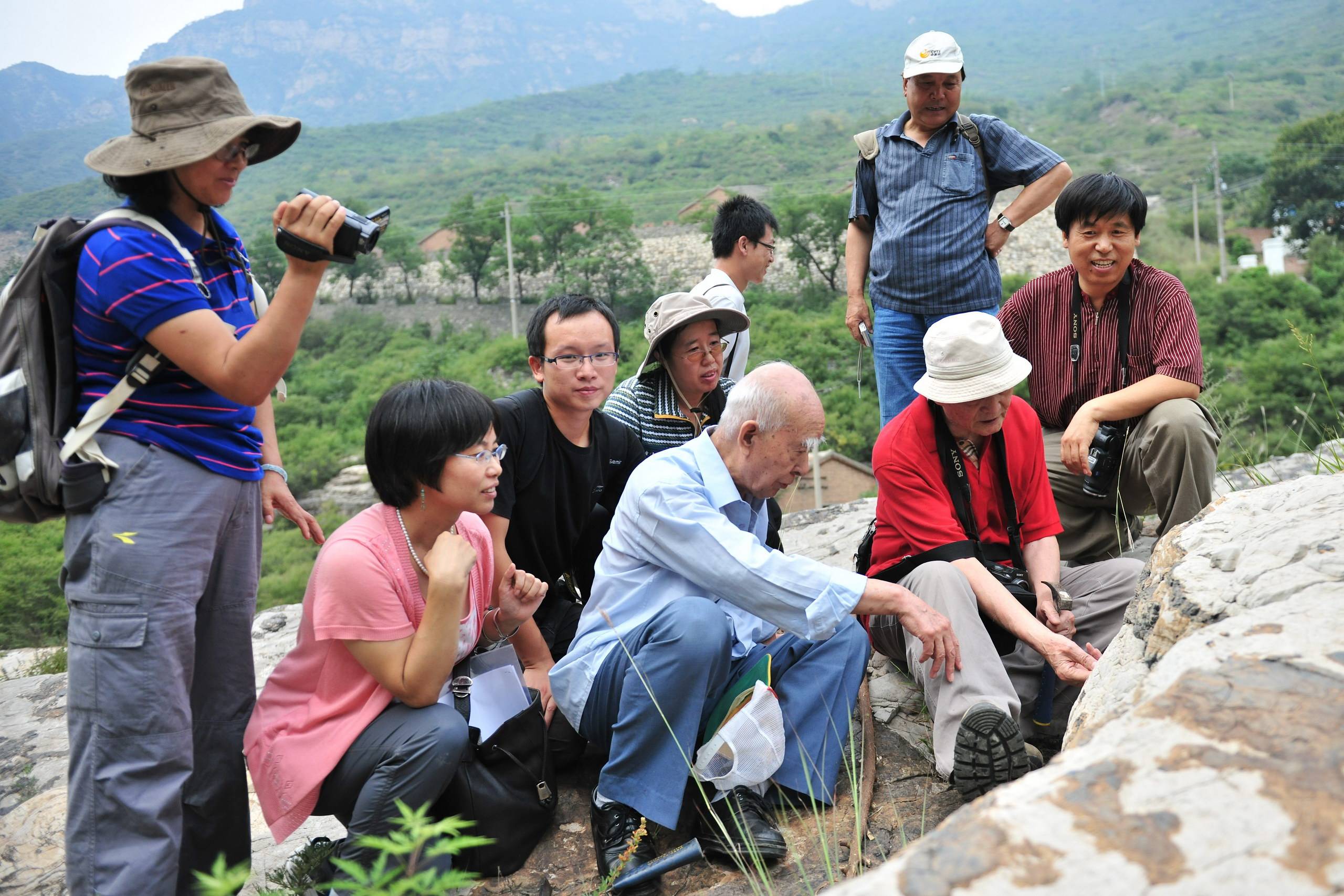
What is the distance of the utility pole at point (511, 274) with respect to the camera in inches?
1535

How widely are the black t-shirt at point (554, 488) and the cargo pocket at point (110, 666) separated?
41.8 inches

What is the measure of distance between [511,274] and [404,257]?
9549 mm

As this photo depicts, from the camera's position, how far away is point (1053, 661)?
229 cm

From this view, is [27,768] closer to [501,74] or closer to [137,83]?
[137,83]

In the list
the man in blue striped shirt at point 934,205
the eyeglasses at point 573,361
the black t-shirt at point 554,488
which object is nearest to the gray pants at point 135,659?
the black t-shirt at point 554,488

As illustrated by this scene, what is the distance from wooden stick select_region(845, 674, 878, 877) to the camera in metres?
2.09

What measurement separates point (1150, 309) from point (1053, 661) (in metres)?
1.44

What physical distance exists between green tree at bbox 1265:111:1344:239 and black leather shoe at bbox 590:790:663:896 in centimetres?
4626

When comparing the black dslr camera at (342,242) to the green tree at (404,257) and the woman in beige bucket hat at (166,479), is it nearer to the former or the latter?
the woman in beige bucket hat at (166,479)

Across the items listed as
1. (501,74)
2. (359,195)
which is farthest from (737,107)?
(501,74)

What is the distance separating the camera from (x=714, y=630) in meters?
2.22

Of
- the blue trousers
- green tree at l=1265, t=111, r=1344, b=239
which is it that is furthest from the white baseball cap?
green tree at l=1265, t=111, r=1344, b=239

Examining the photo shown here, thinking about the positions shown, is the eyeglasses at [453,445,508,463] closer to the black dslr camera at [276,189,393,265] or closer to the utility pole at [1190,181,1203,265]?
the black dslr camera at [276,189,393,265]

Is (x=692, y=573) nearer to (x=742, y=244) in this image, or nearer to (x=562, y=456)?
(x=562, y=456)
